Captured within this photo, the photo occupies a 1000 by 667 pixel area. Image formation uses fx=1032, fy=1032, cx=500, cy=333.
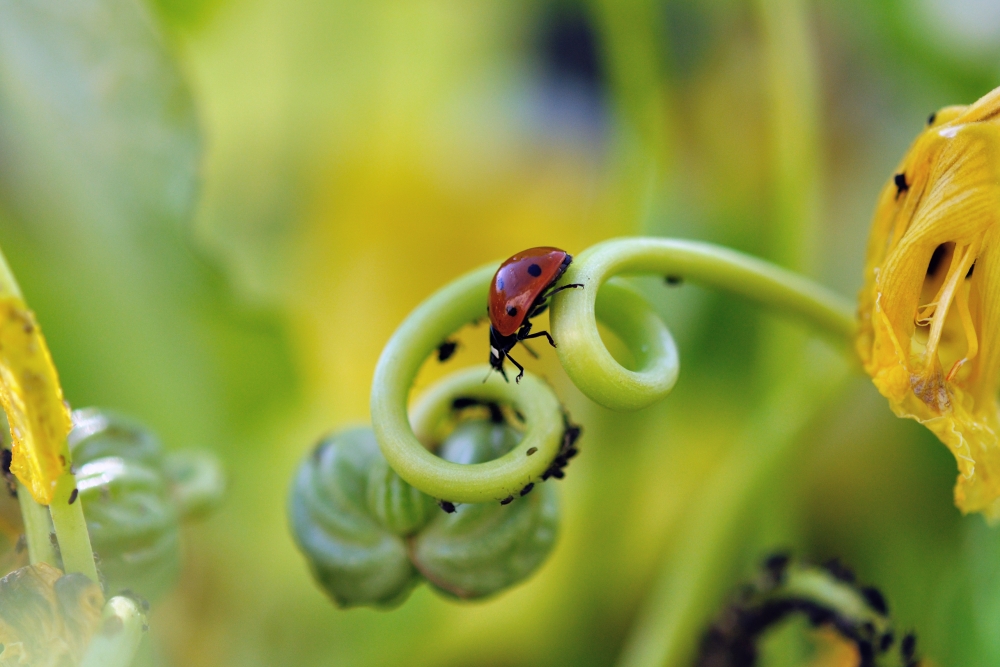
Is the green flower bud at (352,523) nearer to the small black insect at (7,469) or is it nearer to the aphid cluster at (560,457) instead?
the aphid cluster at (560,457)

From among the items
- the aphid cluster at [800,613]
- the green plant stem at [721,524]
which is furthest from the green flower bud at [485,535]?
the green plant stem at [721,524]

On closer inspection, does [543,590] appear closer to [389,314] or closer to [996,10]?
[389,314]

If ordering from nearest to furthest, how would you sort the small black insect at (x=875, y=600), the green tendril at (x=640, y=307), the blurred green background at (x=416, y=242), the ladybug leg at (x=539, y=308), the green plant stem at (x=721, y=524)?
the green tendril at (x=640, y=307), the ladybug leg at (x=539, y=308), the small black insect at (x=875, y=600), the green plant stem at (x=721, y=524), the blurred green background at (x=416, y=242)

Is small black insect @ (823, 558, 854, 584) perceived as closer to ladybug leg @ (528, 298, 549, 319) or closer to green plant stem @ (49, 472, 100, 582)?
ladybug leg @ (528, 298, 549, 319)

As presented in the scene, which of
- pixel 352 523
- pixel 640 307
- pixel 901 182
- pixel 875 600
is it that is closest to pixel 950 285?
pixel 901 182

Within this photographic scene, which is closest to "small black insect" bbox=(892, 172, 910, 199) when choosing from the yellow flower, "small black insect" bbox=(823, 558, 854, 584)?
the yellow flower

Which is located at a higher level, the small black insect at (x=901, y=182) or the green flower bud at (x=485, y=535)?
the small black insect at (x=901, y=182)
